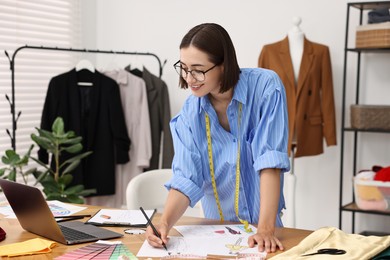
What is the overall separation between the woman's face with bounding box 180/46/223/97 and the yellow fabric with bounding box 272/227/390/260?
1.98 ft

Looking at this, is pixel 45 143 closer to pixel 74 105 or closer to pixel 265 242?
pixel 74 105

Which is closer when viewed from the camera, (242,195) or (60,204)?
(242,195)

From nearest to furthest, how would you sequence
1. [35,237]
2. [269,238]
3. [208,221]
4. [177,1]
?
[269,238] < [35,237] < [208,221] < [177,1]

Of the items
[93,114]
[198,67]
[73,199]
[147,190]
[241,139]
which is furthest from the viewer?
[93,114]

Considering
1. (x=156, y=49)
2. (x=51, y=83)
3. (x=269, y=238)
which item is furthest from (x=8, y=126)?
(x=269, y=238)

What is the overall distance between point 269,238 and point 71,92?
274 cm

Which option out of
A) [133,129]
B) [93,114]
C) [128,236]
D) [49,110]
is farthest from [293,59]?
[128,236]

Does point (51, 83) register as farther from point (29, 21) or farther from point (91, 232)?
point (91, 232)

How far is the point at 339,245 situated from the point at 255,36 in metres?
3.11

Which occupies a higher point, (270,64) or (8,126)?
(270,64)

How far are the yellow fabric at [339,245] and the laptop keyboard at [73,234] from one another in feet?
2.21

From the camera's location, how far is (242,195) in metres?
2.39

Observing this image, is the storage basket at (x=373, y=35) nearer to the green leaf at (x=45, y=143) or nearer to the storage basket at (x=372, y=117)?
the storage basket at (x=372, y=117)

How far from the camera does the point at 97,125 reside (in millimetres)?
4559
